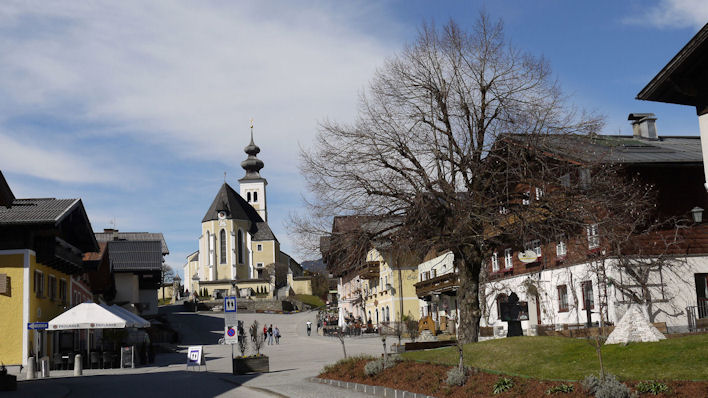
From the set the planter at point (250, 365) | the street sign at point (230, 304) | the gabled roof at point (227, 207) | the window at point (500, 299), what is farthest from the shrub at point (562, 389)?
the gabled roof at point (227, 207)

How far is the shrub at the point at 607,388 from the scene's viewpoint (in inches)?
449

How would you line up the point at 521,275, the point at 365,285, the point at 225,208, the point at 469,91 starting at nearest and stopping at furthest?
the point at 469,91, the point at 521,275, the point at 365,285, the point at 225,208

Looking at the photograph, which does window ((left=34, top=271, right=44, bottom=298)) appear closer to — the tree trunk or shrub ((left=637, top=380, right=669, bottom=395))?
the tree trunk

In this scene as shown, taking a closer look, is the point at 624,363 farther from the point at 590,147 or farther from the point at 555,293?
the point at 555,293

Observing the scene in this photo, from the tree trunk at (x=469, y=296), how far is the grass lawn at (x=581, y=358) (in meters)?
3.22

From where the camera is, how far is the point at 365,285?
6956 centimetres

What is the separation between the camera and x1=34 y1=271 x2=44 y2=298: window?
32.9 m

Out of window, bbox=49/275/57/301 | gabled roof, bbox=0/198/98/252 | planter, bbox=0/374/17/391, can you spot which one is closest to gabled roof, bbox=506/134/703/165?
planter, bbox=0/374/17/391

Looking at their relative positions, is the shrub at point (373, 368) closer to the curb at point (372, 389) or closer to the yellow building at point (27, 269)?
the curb at point (372, 389)

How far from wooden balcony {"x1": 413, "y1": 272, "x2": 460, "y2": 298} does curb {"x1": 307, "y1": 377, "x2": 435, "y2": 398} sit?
74.8 ft

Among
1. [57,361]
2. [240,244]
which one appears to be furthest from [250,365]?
[240,244]

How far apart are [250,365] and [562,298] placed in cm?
1490

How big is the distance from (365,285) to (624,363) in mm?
55480

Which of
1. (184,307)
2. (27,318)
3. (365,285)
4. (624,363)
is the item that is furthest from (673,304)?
(184,307)
